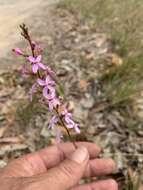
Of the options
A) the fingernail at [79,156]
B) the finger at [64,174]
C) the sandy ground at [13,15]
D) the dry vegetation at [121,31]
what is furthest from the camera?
the sandy ground at [13,15]

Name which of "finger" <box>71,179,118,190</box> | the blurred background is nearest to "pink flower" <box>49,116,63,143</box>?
→ "finger" <box>71,179,118,190</box>

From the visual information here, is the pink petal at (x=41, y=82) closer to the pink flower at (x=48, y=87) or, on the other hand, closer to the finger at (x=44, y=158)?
the pink flower at (x=48, y=87)

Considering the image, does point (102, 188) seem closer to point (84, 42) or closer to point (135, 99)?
point (135, 99)

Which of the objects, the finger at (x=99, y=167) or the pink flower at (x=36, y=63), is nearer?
the pink flower at (x=36, y=63)

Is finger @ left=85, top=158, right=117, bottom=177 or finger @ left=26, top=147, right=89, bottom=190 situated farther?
finger @ left=85, top=158, right=117, bottom=177

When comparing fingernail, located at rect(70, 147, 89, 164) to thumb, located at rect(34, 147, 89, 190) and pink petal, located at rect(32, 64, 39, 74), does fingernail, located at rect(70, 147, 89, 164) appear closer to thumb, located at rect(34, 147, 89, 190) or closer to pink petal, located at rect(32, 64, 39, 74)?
thumb, located at rect(34, 147, 89, 190)

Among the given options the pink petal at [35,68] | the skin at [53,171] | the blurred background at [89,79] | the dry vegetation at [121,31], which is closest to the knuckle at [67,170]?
the skin at [53,171]

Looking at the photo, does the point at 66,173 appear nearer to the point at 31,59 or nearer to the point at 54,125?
the point at 54,125
